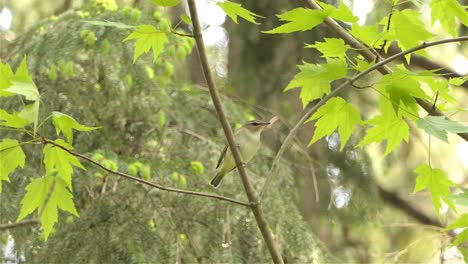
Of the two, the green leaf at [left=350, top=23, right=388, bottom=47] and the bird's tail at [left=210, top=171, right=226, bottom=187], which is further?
the bird's tail at [left=210, top=171, right=226, bottom=187]

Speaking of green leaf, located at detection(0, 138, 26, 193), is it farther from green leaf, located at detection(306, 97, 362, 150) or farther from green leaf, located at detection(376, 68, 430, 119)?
green leaf, located at detection(376, 68, 430, 119)

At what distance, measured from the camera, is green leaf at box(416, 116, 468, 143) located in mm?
1011

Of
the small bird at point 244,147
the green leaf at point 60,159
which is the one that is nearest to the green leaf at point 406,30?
the green leaf at point 60,159

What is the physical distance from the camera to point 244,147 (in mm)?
1903

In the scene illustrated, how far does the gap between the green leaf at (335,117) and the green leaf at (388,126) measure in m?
0.03

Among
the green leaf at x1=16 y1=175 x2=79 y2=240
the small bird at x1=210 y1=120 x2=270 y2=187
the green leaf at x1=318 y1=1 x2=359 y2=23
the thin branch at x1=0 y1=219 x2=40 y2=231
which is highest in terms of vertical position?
the green leaf at x1=318 y1=1 x2=359 y2=23

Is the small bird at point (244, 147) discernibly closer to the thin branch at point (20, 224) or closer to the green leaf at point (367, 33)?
the thin branch at point (20, 224)

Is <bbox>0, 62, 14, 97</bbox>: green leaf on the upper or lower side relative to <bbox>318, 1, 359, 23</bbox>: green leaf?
lower

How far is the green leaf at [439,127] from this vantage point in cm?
101

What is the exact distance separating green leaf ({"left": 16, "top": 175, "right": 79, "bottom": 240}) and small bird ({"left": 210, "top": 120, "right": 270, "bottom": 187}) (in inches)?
29.4

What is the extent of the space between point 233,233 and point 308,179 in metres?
0.96

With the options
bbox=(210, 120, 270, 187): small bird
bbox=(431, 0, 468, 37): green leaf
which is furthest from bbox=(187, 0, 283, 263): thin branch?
bbox=(210, 120, 270, 187): small bird

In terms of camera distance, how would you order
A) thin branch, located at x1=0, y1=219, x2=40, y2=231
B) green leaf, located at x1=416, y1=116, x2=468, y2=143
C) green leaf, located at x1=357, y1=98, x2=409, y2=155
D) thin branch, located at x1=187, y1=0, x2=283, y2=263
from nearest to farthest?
green leaf, located at x1=416, y1=116, x2=468, y2=143, thin branch, located at x1=187, y1=0, x2=283, y2=263, green leaf, located at x1=357, y1=98, x2=409, y2=155, thin branch, located at x1=0, y1=219, x2=40, y2=231

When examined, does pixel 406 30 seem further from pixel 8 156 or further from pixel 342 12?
pixel 8 156
